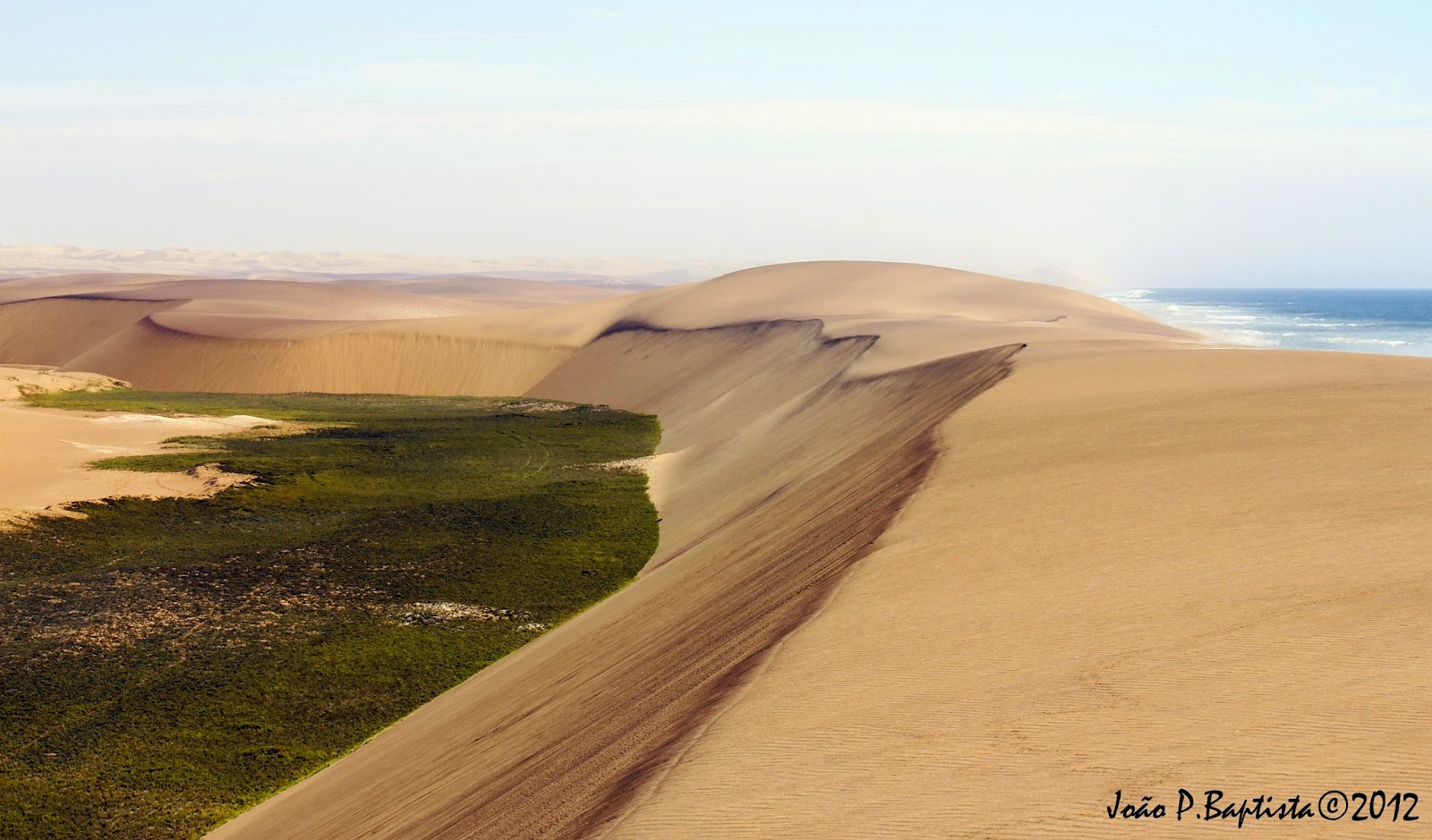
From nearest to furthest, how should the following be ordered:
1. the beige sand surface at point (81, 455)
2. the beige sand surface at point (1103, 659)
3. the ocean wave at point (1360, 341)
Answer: the beige sand surface at point (1103, 659) < the beige sand surface at point (81, 455) < the ocean wave at point (1360, 341)

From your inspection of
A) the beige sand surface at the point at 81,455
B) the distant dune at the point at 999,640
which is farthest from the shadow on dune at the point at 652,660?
the beige sand surface at the point at 81,455

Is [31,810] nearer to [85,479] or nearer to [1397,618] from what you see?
[1397,618]

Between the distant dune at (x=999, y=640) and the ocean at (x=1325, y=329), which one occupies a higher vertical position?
the ocean at (x=1325, y=329)

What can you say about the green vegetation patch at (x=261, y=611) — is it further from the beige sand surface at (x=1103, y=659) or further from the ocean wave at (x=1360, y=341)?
the ocean wave at (x=1360, y=341)

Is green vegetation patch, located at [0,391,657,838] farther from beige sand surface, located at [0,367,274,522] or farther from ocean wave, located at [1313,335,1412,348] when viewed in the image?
ocean wave, located at [1313,335,1412,348]

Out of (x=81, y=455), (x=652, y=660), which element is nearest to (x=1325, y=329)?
(x=81, y=455)

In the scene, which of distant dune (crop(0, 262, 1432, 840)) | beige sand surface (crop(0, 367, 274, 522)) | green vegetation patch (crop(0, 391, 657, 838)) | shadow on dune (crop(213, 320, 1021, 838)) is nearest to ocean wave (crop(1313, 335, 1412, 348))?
shadow on dune (crop(213, 320, 1021, 838))

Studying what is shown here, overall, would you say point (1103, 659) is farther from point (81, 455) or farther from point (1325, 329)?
point (1325, 329)
